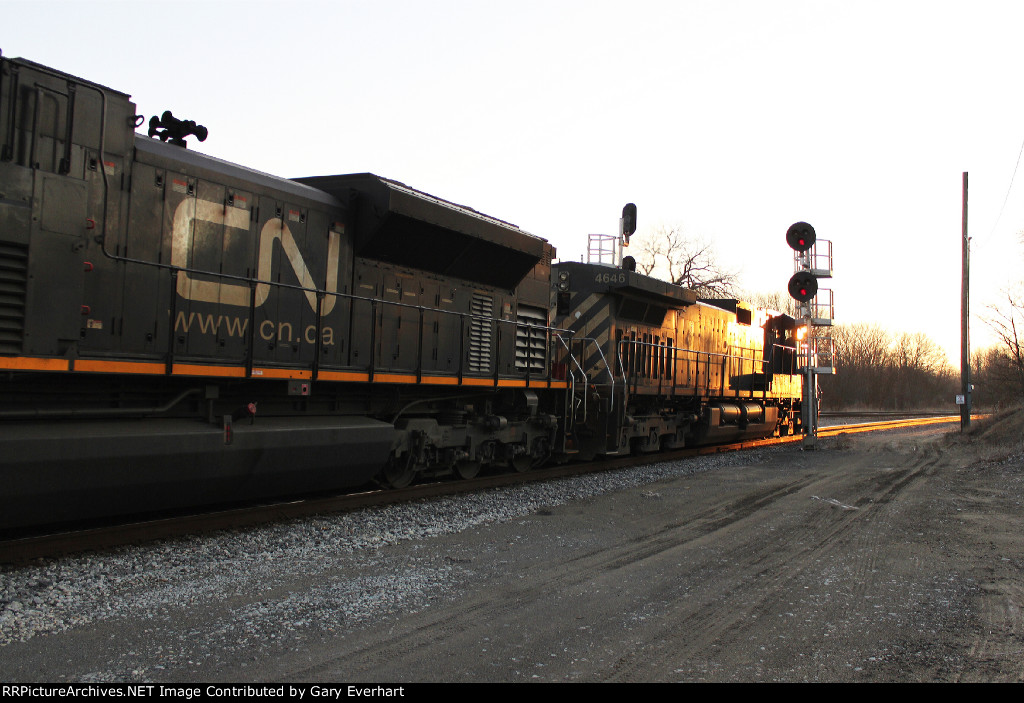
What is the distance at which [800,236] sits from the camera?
17.7 m

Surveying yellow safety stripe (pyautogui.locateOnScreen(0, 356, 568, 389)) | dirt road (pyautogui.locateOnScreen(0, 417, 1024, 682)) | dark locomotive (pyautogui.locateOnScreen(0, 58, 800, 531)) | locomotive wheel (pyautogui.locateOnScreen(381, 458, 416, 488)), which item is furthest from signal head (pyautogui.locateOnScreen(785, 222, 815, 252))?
locomotive wheel (pyautogui.locateOnScreen(381, 458, 416, 488))

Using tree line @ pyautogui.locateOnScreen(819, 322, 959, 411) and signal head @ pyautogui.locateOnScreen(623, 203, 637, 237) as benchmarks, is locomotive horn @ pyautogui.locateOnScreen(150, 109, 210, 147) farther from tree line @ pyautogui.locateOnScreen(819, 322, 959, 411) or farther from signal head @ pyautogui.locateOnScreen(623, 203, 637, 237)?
tree line @ pyautogui.locateOnScreen(819, 322, 959, 411)

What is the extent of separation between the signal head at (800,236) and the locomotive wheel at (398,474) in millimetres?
12674

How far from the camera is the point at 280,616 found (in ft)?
14.0

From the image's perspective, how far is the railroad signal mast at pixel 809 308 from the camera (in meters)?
17.4

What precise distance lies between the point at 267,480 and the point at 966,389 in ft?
77.8

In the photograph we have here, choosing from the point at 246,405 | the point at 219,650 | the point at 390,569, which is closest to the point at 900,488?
the point at 390,569

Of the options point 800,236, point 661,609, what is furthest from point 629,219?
point 661,609

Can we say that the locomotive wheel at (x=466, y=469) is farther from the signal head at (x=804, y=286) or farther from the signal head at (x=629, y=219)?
the signal head at (x=804, y=286)

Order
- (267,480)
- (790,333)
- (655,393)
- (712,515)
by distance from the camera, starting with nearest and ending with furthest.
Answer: (267,480) → (712,515) → (655,393) → (790,333)

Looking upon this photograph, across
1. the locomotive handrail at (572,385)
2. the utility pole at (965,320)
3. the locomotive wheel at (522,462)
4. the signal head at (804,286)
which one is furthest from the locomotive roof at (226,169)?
the utility pole at (965,320)

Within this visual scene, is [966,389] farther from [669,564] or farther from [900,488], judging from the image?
[669,564]

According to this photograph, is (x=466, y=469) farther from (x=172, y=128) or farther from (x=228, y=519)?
(x=172, y=128)

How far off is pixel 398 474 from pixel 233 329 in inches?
114
